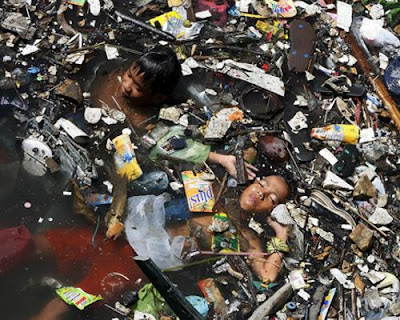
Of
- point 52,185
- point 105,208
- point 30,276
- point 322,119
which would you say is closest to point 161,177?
point 105,208

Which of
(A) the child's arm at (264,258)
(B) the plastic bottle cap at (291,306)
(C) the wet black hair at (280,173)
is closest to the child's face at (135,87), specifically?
(C) the wet black hair at (280,173)

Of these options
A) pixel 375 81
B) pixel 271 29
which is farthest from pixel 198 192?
pixel 375 81

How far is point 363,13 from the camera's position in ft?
22.5

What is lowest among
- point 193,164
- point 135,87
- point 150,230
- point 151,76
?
point 150,230

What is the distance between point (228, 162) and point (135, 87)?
102 centimetres

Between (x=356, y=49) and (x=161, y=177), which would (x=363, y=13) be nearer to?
(x=356, y=49)

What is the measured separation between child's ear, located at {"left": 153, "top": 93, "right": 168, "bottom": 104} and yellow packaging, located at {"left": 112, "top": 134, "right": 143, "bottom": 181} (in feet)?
1.40

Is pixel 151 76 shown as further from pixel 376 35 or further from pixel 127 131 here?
pixel 376 35

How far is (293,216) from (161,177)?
117 cm

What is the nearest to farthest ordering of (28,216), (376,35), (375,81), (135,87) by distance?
(28,216) → (135,87) → (375,81) → (376,35)

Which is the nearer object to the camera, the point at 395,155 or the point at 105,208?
the point at 105,208

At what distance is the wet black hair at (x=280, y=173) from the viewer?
5445 mm

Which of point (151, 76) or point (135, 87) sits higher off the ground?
point (151, 76)

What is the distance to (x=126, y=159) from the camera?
513cm
